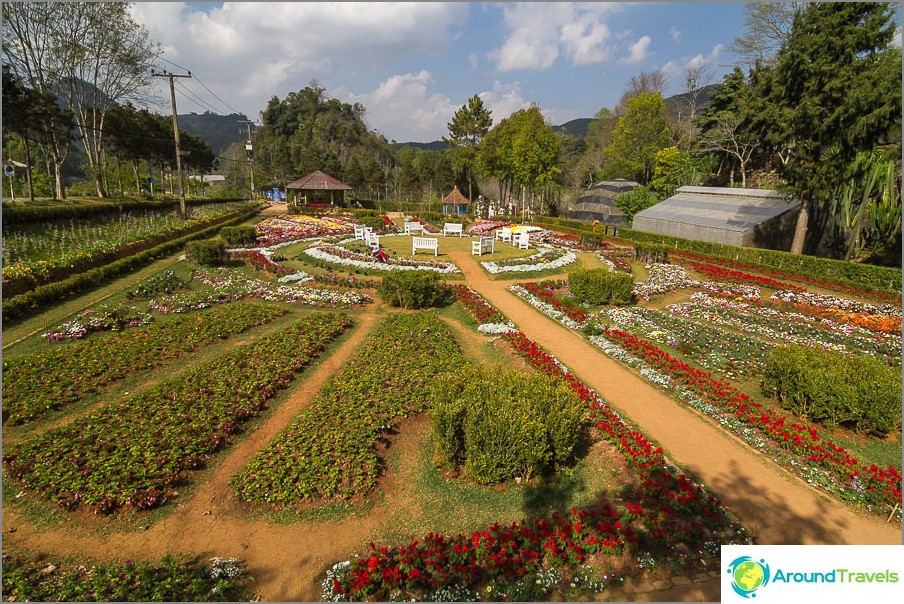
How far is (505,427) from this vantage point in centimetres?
556

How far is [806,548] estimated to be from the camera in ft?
10.3

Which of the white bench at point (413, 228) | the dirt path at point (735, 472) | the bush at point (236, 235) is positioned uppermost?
the white bench at point (413, 228)

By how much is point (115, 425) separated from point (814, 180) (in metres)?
28.4

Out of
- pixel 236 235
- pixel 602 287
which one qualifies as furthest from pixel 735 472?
pixel 236 235

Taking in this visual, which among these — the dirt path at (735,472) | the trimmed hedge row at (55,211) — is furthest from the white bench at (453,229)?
the trimmed hedge row at (55,211)

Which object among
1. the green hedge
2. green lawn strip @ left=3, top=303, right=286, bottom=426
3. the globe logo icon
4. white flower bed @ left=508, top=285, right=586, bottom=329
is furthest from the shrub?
the globe logo icon

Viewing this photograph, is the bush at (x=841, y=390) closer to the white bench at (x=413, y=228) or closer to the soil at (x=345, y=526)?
the soil at (x=345, y=526)

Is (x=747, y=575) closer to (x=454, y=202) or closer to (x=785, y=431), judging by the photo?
(x=785, y=431)

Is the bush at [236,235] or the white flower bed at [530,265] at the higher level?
the bush at [236,235]

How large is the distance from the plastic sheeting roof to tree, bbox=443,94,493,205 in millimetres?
33483

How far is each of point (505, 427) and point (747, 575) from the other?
290 centimetres

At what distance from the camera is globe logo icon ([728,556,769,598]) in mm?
3234

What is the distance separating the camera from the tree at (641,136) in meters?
46.3

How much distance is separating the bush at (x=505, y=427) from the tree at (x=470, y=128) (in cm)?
5849
